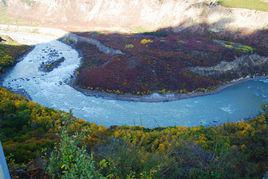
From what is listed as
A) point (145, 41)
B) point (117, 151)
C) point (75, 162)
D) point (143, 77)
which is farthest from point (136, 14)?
point (75, 162)

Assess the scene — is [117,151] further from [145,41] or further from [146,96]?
[145,41]

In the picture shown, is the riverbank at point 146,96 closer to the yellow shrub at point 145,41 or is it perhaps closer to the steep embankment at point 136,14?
the yellow shrub at point 145,41

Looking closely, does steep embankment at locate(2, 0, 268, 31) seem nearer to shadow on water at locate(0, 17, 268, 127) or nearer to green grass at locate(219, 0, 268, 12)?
green grass at locate(219, 0, 268, 12)

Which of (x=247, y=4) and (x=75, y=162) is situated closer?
(x=75, y=162)

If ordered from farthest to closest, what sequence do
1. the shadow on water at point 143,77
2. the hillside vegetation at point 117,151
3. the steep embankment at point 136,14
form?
the steep embankment at point 136,14 → the shadow on water at point 143,77 → the hillside vegetation at point 117,151

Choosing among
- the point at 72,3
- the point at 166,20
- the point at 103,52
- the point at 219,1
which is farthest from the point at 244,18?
the point at 72,3

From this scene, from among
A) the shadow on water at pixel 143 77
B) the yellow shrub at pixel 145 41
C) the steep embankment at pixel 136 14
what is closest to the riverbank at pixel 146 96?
the shadow on water at pixel 143 77
